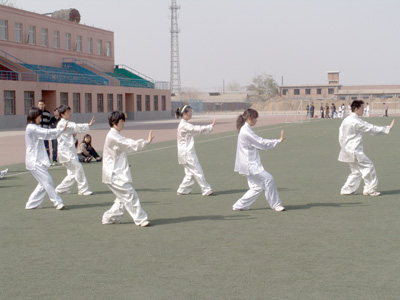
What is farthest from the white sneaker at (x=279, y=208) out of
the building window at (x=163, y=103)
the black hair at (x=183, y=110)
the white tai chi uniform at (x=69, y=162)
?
the building window at (x=163, y=103)

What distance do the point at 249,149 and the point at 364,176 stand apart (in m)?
2.70

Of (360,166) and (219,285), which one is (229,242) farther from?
(360,166)

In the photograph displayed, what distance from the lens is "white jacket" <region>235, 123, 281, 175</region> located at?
9.15m

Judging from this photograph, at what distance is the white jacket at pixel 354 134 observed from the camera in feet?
35.2

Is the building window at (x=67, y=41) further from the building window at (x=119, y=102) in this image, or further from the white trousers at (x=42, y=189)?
the white trousers at (x=42, y=189)

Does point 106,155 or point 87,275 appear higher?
point 106,155

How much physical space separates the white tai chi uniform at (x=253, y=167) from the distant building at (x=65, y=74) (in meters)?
34.7

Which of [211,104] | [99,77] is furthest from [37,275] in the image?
[211,104]

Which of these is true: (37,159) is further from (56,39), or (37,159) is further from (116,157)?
(56,39)

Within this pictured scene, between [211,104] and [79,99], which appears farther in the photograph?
[211,104]

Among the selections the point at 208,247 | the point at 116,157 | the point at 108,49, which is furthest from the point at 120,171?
the point at 108,49

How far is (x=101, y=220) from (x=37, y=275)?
289 centimetres

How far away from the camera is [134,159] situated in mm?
18625

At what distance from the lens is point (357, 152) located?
35.3ft
